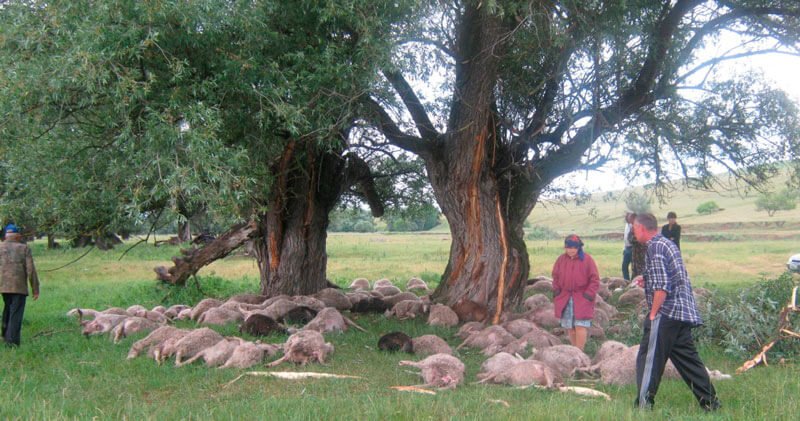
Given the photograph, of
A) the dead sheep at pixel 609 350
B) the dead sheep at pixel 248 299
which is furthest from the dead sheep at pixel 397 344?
the dead sheep at pixel 248 299

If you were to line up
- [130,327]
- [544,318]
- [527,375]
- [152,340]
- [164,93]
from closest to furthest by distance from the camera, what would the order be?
[527,375], [164,93], [152,340], [130,327], [544,318]

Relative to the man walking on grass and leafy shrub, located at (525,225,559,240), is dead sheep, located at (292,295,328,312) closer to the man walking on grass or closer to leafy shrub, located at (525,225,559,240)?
the man walking on grass

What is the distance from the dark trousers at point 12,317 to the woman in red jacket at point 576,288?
8810 mm

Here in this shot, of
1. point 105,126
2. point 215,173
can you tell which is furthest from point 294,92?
point 105,126

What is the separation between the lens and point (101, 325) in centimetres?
1138

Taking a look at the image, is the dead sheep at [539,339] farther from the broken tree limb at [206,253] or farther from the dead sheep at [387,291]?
the broken tree limb at [206,253]

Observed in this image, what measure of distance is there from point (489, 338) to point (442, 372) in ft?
8.47

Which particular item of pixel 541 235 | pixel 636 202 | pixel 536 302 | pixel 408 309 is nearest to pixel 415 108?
pixel 408 309

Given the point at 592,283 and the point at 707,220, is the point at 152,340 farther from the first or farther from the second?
the point at 707,220

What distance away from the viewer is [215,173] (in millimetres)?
8047

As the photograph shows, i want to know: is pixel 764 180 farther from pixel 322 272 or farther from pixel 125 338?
pixel 125 338

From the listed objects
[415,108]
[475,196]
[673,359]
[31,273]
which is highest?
[415,108]

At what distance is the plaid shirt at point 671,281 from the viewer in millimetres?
6340

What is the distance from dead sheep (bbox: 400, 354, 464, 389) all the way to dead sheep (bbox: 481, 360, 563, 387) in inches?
14.1
